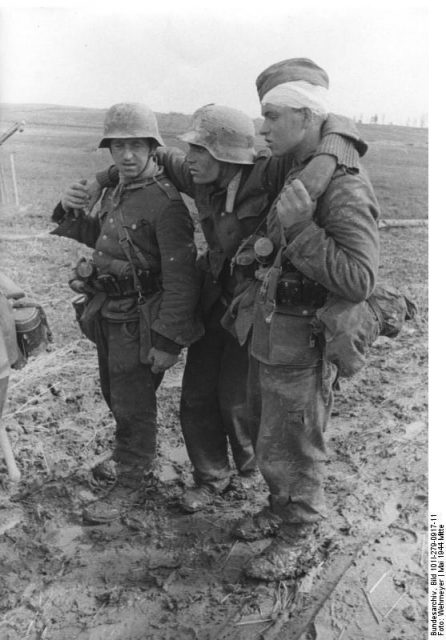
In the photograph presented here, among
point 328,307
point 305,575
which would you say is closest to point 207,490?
point 305,575

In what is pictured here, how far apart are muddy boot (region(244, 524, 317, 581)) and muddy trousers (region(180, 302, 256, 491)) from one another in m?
0.74

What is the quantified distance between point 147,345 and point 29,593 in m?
1.47

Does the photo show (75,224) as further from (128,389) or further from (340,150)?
(340,150)

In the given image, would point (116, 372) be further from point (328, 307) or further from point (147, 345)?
point (328, 307)

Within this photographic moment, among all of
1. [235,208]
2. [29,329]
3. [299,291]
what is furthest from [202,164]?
[29,329]

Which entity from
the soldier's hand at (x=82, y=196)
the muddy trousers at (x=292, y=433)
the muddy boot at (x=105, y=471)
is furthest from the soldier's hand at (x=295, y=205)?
the muddy boot at (x=105, y=471)

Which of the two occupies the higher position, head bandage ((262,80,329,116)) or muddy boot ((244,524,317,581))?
head bandage ((262,80,329,116))

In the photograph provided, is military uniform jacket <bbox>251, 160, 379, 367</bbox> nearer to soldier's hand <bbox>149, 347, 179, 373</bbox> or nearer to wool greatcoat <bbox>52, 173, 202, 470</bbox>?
wool greatcoat <bbox>52, 173, 202, 470</bbox>

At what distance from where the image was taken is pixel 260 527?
389 cm

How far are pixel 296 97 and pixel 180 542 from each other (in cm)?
255

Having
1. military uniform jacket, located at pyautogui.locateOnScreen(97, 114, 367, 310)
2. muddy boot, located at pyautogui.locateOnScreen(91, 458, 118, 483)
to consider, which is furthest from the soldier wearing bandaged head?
muddy boot, located at pyautogui.locateOnScreen(91, 458, 118, 483)

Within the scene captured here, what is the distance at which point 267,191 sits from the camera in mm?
3596

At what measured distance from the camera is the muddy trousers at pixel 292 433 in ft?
11.1

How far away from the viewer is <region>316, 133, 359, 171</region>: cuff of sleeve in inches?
119
